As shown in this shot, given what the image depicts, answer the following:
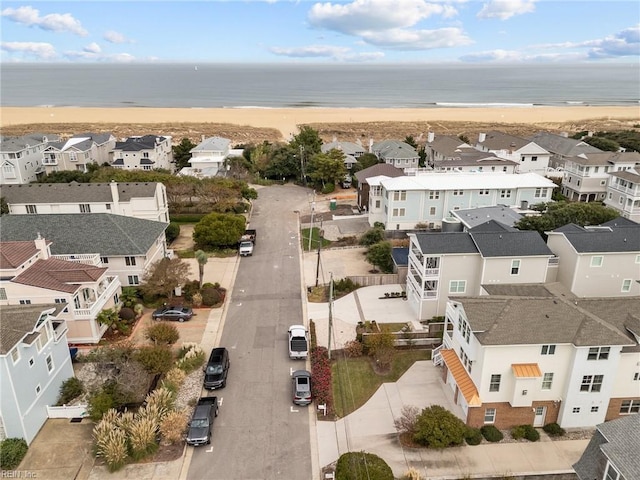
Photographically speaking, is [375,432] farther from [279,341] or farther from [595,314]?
[595,314]

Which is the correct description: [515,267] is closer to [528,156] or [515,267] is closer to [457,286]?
[457,286]

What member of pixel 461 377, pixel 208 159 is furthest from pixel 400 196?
pixel 208 159

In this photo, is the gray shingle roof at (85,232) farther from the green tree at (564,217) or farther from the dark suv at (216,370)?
the green tree at (564,217)

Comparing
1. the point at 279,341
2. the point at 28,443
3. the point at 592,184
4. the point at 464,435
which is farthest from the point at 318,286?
the point at 592,184

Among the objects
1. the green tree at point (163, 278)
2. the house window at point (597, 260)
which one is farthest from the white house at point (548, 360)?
the green tree at point (163, 278)

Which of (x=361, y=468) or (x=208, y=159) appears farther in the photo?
(x=208, y=159)

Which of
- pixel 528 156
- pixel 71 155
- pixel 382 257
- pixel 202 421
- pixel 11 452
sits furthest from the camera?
pixel 71 155
